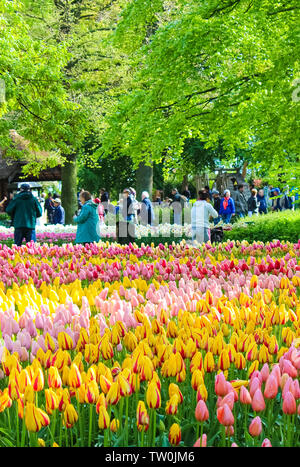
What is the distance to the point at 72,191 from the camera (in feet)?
84.8

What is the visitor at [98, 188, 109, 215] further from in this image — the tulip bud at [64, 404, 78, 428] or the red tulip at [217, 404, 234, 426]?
the red tulip at [217, 404, 234, 426]

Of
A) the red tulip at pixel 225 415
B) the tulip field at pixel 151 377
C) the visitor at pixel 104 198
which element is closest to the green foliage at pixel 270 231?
the tulip field at pixel 151 377

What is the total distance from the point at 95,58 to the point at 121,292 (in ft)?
70.5

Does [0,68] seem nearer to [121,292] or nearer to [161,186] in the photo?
[121,292]

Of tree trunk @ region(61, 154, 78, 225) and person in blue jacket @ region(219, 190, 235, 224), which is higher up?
tree trunk @ region(61, 154, 78, 225)

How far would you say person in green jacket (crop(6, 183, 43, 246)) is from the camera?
44.1 ft

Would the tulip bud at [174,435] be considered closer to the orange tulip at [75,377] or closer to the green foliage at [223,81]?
the orange tulip at [75,377]

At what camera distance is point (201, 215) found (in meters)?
13.2

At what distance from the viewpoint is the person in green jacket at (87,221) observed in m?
11.6

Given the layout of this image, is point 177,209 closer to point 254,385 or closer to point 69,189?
point 69,189

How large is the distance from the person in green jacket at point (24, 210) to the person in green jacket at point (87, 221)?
6.22ft

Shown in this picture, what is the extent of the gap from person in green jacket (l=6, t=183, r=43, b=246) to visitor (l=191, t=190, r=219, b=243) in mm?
3691

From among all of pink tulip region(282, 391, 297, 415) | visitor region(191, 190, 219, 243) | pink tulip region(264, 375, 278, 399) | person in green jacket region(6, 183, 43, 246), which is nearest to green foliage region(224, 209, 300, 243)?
visitor region(191, 190, 219, 243)
